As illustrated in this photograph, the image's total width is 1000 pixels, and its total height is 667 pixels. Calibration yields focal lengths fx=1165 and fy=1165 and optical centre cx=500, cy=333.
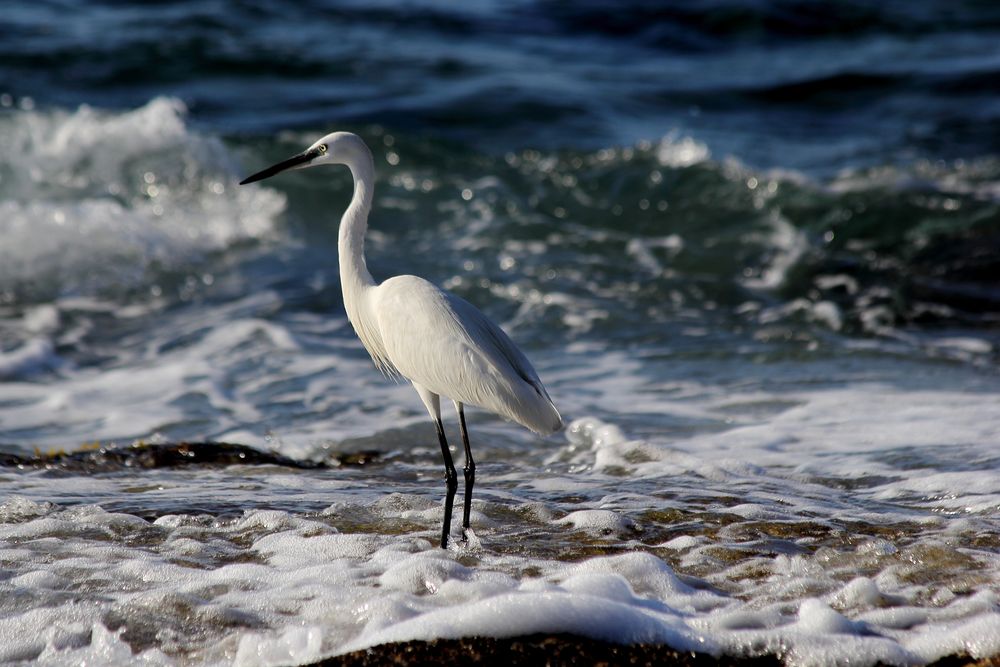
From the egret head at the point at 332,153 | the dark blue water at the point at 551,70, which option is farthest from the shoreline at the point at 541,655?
the dark blue water at the point at 551,70

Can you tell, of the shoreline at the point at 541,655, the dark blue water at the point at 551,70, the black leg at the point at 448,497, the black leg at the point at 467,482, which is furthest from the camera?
the dark blue water at the point at 551,70

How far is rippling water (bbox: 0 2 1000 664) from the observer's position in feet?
10.2

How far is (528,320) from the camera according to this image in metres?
7.40

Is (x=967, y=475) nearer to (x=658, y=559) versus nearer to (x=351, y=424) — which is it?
(x=658, y=559)

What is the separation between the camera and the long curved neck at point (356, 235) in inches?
156

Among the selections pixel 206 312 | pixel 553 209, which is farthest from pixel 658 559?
pixel 553 209

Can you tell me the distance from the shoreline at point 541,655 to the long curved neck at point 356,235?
61.0 inches

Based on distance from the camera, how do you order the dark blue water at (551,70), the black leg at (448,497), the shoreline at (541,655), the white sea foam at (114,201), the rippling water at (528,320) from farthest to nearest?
the dark blue water at (551,70)
the white sea foam at (114,201)
the black leg at (448,497)
the rippling water at (528,320)
the shoreline at (541,655)

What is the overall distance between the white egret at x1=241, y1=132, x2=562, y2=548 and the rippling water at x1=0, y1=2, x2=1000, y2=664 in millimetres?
392

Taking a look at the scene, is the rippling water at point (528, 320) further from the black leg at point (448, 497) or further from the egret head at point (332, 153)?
the egret head at point (332, 153)

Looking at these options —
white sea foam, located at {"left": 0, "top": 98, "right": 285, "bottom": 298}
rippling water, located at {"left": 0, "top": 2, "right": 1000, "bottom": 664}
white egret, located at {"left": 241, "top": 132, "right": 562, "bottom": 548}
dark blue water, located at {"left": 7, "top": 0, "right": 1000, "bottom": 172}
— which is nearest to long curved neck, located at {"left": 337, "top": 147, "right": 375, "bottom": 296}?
white egret, located at {"left": 241, "top": 132, "right": 562, "bottom": 548}

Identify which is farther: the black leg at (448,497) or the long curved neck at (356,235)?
the long curved neck at (356,235)

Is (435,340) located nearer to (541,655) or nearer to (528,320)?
(541,655)

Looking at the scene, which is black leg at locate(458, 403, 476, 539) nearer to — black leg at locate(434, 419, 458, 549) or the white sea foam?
black leg at locate(434, 419, 458, 549)
